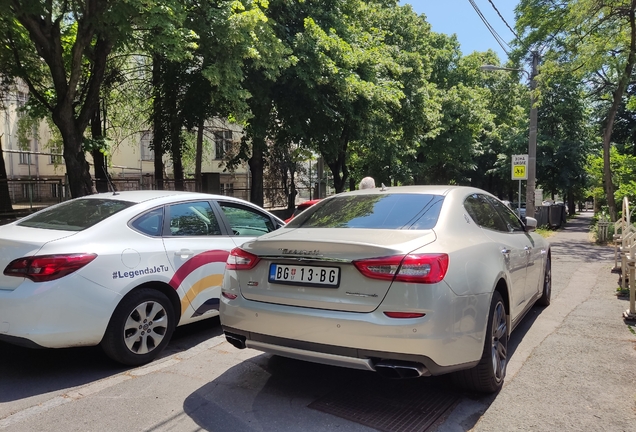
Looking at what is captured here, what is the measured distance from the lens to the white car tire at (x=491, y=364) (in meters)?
3.53

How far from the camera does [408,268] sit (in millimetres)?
3094

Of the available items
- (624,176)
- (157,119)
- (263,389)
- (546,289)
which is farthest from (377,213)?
(624,176)

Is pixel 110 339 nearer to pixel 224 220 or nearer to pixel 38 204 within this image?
pixel 224 220

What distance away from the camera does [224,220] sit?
555 cm

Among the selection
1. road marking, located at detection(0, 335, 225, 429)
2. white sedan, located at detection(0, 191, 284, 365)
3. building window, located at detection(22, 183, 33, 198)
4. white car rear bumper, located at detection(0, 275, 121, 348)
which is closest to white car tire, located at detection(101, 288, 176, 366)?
white sedan, located at detection(0, 191, 284, 365)

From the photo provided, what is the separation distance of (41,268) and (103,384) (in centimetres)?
105

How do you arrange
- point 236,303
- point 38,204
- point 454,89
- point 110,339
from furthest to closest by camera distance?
point 454,89, point 38,204, point 110,339, point 236,303

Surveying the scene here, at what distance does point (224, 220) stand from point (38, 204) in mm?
11815

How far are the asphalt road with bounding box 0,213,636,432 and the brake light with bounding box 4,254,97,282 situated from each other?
0.90 metres

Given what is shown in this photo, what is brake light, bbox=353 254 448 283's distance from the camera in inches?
121

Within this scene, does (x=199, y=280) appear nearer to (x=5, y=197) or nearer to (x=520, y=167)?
(x=5, y=197)

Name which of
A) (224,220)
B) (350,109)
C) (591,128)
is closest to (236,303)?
(224,220)

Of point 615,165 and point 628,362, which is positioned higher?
point 615,165

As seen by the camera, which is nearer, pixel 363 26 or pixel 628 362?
pixel 628 362
